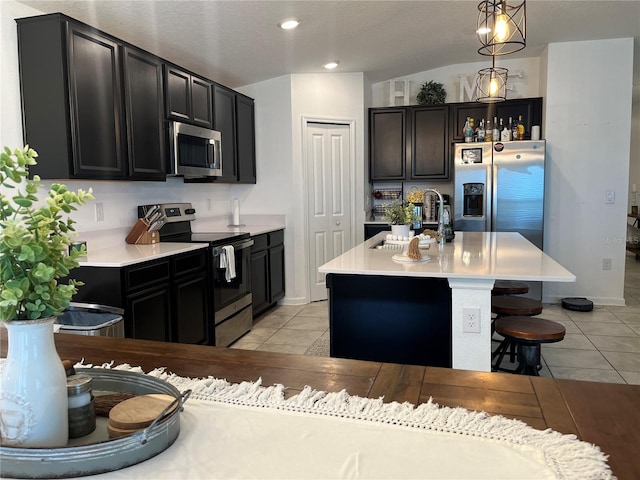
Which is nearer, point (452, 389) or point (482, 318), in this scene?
point (452, 389)

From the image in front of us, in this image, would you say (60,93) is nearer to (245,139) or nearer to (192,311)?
(192,311)

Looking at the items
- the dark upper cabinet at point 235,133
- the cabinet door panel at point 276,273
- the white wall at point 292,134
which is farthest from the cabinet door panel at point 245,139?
the cabinet door panel at point 276,273

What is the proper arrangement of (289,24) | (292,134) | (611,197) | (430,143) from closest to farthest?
(289,24)
(611,197)
(292,134)
(430,143)

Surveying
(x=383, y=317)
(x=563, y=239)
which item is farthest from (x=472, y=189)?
(x=383, y=317)

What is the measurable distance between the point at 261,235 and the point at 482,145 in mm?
2486

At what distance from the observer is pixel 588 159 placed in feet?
16.5

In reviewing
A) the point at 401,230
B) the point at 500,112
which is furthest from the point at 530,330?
the point at 500,112

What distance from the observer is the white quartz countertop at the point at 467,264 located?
219 centimetres

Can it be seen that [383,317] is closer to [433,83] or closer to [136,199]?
[136,199]

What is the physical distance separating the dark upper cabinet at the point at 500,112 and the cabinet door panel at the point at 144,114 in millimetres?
3390

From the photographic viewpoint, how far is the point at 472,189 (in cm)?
518

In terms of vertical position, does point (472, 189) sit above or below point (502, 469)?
above

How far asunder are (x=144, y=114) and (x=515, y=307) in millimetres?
2781

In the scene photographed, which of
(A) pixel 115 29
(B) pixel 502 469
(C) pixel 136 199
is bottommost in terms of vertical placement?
(B) pixel 502 469
